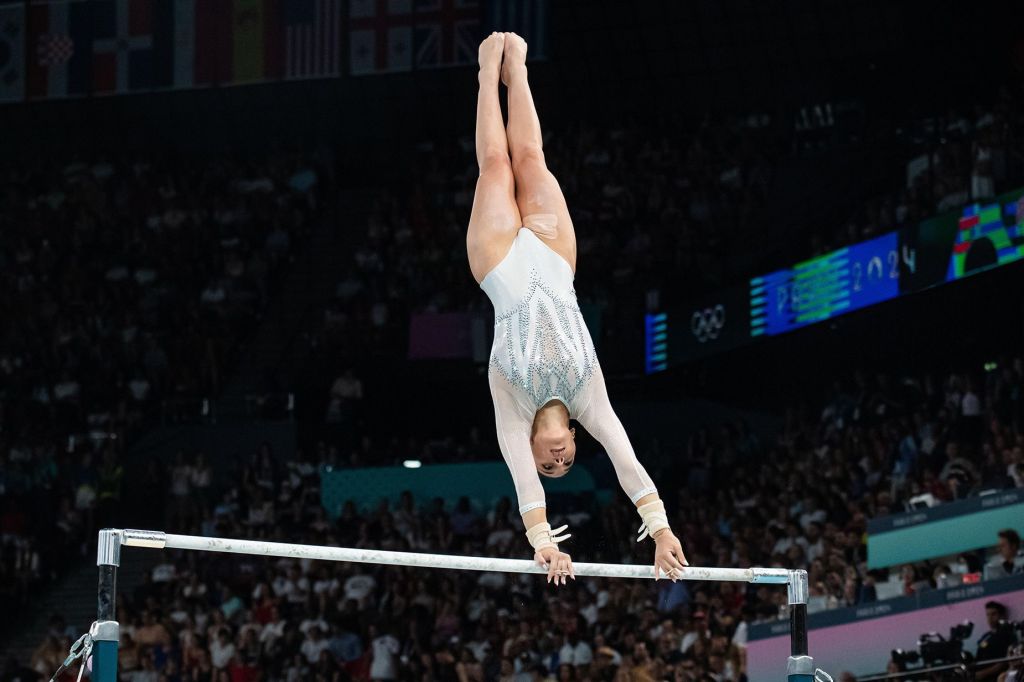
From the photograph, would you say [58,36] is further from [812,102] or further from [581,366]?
[581,366]

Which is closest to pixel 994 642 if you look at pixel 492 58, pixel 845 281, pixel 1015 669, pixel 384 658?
pixel 1015 669

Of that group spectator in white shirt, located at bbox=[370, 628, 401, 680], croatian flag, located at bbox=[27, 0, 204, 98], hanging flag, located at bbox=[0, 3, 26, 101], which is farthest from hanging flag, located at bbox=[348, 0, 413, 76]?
spectator in white shirt, located at bbox=[370, 628, 401, 680]

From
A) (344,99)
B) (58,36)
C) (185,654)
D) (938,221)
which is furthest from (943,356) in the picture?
(58,36)

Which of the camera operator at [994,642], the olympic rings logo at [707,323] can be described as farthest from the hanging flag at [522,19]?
the camera operator at [994,642]

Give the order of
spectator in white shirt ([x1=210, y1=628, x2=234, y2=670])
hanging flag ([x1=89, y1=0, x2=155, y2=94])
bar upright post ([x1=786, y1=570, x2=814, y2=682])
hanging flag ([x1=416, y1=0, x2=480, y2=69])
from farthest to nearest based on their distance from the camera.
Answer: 1. hanging flag ([x1=89, y1=0, x2=155, y2=94])
2. hanging flag ([x1=416, y1=0, x2=480, y2=69])
3. spectator in white shirt ([x1=210, y1=628, x2=234, y2=670])
4. bar upright post ([x1=786, y1=570, x2=814, y2=682])

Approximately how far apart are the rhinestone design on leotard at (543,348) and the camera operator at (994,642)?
4.98 metres

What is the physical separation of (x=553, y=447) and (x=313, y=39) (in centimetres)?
1710

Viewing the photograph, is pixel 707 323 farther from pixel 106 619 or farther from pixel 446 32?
pixel 106 619

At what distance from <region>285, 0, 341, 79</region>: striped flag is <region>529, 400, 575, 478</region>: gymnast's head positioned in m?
16.6

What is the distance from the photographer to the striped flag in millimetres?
23641

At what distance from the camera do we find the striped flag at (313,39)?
23.6 m

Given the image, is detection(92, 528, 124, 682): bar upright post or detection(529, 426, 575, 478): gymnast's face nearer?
detection(92, 528, 124, 682): bar upright post

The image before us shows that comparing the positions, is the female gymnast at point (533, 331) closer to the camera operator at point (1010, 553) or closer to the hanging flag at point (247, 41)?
the camera operator at point (1010, 553)

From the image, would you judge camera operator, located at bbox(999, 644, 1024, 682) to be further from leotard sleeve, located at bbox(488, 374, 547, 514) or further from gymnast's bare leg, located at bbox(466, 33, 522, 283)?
gymnast's bare leg, located at bbox(466, 33, 522, 283)
